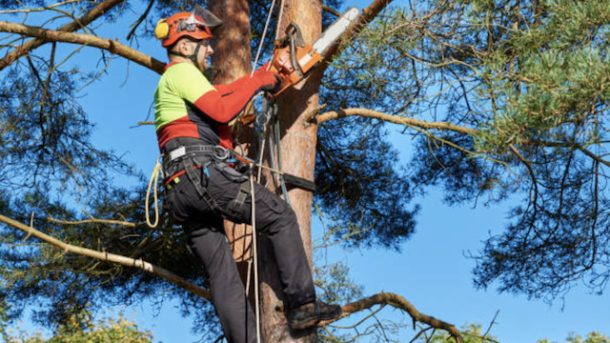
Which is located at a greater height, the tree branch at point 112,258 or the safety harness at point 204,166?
the tree branch at point 112,258

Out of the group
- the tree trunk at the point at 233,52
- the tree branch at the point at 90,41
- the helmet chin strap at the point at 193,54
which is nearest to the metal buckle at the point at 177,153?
the helmet chin strap at the point at 193,54

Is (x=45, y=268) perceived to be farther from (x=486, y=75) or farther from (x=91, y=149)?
(x=486, y=75)

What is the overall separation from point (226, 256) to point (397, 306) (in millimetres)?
1903

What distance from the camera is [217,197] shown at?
3699 mm

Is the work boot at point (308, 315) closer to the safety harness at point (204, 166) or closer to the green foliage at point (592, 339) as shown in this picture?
the safety harness at point (204, 166)

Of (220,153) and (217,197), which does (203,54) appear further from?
(217,197)

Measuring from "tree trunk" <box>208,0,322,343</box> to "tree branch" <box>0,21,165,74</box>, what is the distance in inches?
18.3

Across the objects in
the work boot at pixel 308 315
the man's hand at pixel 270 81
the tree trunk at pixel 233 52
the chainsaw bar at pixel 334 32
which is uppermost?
the tree trunk at pixel 233 52

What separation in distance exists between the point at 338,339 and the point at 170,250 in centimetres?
166

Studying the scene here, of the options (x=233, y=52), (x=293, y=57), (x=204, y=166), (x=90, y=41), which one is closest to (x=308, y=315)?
(x=204, y=166)

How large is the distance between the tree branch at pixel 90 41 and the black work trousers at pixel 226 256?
1561mm

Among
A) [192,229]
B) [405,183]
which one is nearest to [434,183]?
[405,183]

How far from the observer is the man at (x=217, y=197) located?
3.72 m

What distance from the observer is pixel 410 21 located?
433 cm
